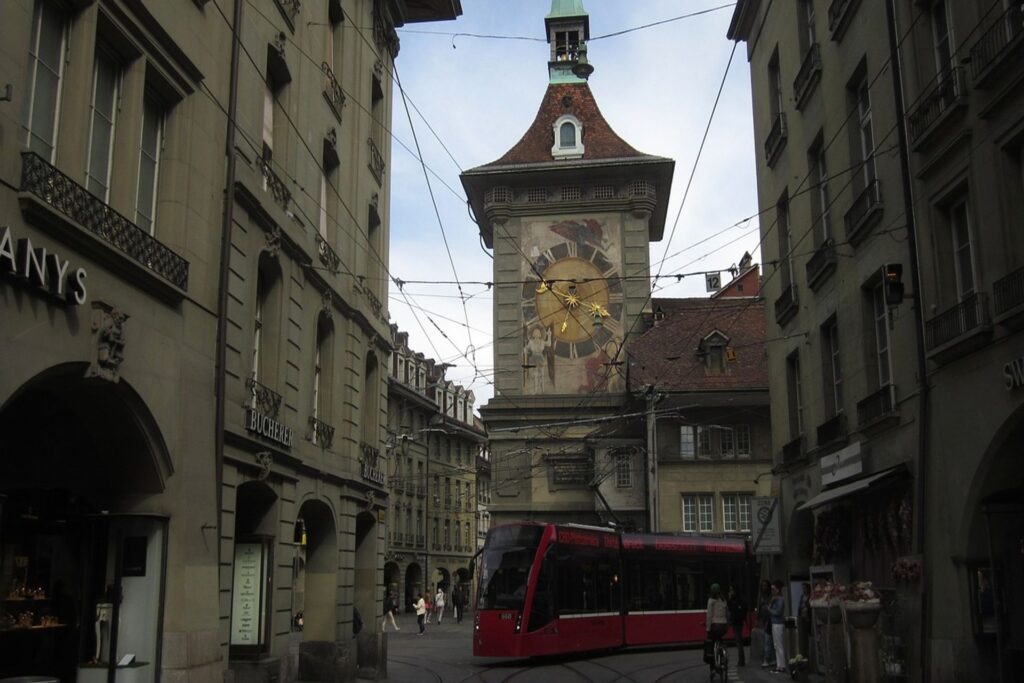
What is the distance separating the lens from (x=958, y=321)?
511 inches

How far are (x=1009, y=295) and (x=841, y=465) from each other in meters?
6.43

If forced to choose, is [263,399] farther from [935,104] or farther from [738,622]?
[738,622]

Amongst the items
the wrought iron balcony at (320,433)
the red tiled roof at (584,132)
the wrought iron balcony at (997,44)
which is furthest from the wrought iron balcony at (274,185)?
the red tiled roof at (584,132)

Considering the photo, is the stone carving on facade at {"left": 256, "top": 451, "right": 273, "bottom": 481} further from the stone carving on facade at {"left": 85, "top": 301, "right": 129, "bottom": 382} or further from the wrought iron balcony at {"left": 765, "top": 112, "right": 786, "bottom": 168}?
the wrought iron balcony at {"left": 765, "top": 112, "right": 786, "bottom": 168}

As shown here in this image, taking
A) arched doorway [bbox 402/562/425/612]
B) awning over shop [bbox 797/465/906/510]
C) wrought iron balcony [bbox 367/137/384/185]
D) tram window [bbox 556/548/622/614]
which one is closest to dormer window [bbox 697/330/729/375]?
tram window [bbox 556/548/622/614]

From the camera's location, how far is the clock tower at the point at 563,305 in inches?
1838

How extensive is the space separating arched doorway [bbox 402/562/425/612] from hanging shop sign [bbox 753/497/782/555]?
51081mm

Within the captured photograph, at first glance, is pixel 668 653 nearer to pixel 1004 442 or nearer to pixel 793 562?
pixel 793 562

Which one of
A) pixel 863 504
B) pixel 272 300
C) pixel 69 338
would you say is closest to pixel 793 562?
pixel 863 504

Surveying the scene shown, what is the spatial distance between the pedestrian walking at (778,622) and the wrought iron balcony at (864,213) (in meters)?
6.81

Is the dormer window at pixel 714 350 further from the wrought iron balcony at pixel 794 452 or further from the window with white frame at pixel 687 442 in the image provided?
the wrought iron balcony at pixel 794 452

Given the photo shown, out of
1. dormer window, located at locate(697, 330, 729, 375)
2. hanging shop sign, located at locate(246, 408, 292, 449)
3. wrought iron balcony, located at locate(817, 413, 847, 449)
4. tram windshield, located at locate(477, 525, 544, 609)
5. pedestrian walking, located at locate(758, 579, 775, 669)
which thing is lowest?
pedestrian walking, located at locate(758, 579, 775, 669)

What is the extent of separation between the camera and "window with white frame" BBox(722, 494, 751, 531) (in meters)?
40.1

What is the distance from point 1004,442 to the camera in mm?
12109
